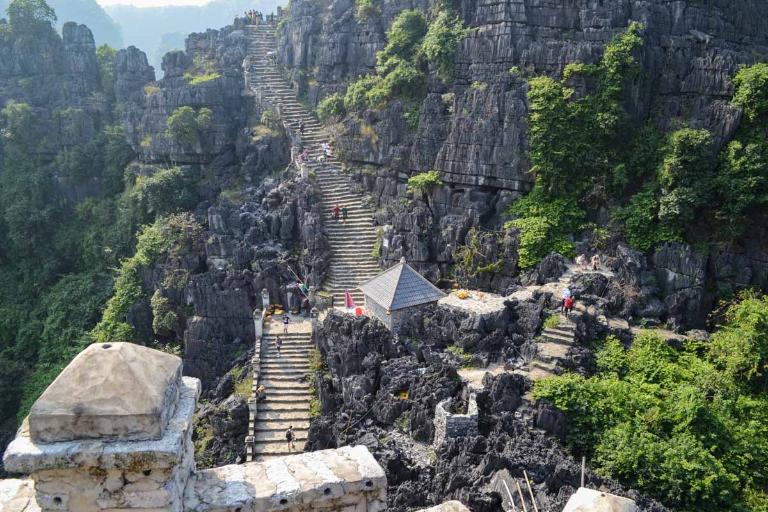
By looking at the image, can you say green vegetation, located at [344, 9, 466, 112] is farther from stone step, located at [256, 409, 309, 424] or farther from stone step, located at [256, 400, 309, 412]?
stone step, located at [256, 409, 309, 424]

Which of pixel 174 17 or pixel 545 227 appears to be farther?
pixel 174 17

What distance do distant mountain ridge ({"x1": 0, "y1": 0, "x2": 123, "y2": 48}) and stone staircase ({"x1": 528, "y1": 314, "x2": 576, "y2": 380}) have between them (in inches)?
3321

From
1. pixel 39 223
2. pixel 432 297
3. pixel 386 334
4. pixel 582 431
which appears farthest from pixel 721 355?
pixel 39 223

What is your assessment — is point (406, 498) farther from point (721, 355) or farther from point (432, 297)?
point (721, 355)

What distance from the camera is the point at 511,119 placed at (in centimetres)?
2220

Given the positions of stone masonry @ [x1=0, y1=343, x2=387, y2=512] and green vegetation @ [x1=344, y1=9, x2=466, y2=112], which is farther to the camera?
green vegetation @ [x1=344, y1=9, x2=466, y2=112]

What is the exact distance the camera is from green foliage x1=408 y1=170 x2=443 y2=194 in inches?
928

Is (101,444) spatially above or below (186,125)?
below

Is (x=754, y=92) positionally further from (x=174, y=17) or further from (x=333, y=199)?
(x=174, y=17)

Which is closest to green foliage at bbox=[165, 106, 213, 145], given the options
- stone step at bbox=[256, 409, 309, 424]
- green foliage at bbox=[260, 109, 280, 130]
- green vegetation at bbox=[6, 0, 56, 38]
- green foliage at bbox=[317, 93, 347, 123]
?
green foliage at bbox=[260, 109, 280, 130]

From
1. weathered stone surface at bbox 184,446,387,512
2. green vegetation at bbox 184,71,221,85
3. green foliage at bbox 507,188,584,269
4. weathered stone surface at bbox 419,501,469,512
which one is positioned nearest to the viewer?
weathered stone surface at bbox 184,446,387,512

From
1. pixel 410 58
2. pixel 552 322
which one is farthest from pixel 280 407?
pixel 410 58

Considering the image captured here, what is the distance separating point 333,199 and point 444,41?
8.08 meters

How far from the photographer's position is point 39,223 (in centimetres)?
3284
